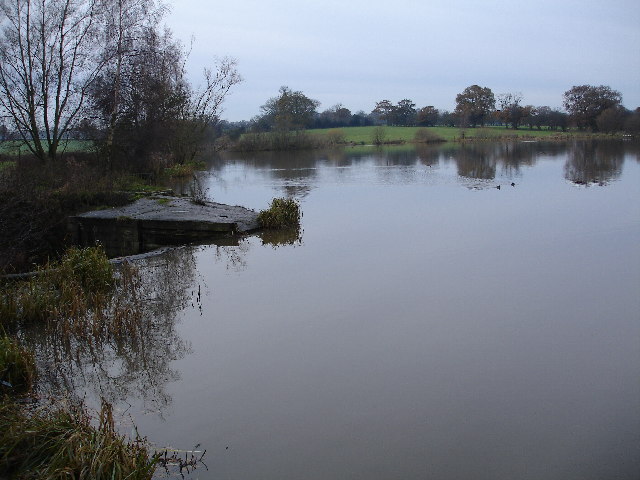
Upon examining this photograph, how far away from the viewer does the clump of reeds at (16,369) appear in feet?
18.9

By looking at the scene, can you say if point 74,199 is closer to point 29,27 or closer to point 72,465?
point 29,27

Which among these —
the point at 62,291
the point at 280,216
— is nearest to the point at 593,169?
the point at 280,216

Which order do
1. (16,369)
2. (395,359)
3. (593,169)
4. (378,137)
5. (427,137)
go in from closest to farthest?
(16,369)
(395,359)
(593,169)
(378,137)
(427,137)

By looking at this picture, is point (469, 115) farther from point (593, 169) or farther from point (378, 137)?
point (593, 169)

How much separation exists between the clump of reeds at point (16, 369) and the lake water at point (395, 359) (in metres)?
0.46

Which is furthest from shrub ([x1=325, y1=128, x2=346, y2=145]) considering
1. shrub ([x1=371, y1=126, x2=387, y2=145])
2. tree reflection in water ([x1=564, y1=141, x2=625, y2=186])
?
tree reflection in water ([x1=564, y1=141, x2=625, y2=186])

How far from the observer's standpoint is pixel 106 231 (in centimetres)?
1430

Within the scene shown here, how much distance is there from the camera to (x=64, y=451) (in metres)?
4.13

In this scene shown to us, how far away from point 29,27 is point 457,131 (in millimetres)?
76961

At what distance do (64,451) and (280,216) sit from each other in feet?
37.2

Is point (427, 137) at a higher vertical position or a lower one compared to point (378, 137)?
lower

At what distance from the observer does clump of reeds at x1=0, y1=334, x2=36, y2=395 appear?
227 inches

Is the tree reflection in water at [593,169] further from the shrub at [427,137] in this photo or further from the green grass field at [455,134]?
the green grass field at [455,134]

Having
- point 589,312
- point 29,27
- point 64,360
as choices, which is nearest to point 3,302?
point 64,360
